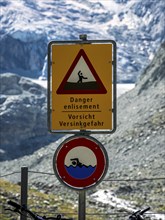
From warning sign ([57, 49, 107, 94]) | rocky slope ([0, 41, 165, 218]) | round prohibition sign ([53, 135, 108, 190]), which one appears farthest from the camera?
rocky slope ([0, 41, 165, 218])

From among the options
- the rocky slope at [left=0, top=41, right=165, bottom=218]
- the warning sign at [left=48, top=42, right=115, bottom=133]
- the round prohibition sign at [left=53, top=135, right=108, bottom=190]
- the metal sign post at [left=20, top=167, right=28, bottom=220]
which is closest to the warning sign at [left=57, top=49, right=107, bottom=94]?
the warning sign at [left=48, top=42, right=115, bottom=133]

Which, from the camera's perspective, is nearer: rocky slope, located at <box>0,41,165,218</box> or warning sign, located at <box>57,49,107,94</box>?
warning sign, located at <box>57,49,107,94</box>

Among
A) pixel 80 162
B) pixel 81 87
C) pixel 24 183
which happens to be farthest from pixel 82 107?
pixel 24 183

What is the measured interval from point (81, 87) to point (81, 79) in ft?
0.40

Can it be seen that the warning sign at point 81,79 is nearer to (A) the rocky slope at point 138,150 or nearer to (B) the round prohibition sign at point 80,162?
(B) the round prohibition sign at point 80,162

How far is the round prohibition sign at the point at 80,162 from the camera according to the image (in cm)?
847

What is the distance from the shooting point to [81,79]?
8.66 metres

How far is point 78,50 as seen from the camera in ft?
28.6

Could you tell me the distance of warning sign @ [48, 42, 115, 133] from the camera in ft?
28.0

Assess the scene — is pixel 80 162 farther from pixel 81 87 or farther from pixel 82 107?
pixel 81 87

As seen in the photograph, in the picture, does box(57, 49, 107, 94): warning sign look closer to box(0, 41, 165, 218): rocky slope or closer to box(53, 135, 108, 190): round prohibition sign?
box(53, 135, 108, 190): round prohibition sign

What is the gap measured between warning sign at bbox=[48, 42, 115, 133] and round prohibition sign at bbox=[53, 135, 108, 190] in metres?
0.17

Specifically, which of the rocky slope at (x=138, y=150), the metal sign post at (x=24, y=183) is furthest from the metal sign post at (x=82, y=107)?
the rocky slope at (x=138, y=150)

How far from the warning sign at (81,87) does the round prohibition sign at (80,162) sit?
17cm
